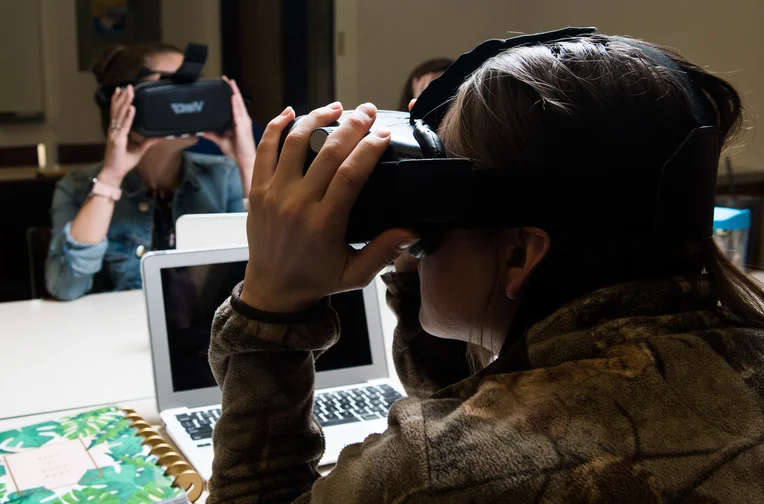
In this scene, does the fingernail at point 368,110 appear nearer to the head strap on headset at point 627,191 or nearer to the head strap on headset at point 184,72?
the head strap on headset at point 627,191

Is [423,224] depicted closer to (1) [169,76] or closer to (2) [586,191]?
(2) [586,191]

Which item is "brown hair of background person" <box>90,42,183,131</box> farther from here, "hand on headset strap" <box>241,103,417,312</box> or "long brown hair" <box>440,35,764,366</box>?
"long brown hair" <box>440,35,764,366</box>

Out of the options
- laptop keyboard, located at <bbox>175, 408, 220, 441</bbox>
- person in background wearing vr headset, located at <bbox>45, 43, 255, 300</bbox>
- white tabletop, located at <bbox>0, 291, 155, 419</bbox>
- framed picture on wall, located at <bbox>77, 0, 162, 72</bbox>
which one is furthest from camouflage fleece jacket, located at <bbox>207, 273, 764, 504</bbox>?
framed picture on wall, located at <bbox>77, 0, 162, 72</bbox>

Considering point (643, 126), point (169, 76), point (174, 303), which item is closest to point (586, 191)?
point (643, 126)

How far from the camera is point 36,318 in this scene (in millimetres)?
1805

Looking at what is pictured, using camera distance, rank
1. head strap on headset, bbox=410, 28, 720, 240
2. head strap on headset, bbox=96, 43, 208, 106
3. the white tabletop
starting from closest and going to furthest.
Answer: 1. head strap on headset, bbox=410, 28, 720, 240
2. the white tabletop
3. head strap on headset, bbox=96, 43, 208, 106

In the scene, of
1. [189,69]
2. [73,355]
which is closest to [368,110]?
[73,355]

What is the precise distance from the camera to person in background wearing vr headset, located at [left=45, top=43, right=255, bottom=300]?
6.99ft

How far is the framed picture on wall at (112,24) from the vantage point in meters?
3.22

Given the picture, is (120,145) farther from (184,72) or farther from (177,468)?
(177,468)

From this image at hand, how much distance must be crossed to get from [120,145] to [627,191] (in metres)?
1.81

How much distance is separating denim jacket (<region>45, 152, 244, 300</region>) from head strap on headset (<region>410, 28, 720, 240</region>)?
1632 mm

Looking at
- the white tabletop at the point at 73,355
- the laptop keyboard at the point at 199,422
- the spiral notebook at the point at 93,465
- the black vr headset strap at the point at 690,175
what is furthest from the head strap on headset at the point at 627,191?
the white tabletop at the point at 73,355

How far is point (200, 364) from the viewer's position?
1.24 metres
